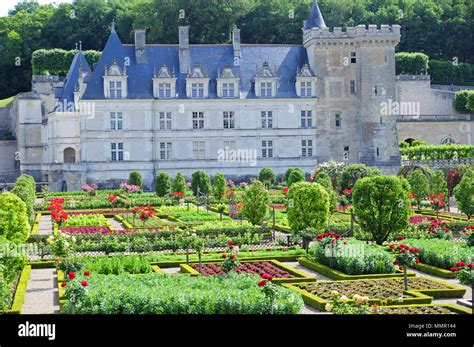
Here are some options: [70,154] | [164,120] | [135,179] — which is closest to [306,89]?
[164,120]

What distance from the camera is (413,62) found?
69.6 metres

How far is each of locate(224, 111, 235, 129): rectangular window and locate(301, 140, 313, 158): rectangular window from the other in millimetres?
4357

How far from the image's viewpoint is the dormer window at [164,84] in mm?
49562

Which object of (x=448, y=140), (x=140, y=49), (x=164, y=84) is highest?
(x=140, y=49)

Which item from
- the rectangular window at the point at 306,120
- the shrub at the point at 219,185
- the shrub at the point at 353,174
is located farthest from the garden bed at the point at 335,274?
the rectangular window at the point at 306,120

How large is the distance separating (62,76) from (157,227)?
45.3m

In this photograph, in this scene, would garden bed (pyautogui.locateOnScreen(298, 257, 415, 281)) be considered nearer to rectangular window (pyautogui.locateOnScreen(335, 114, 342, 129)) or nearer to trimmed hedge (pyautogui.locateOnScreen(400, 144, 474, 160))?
rectangular window (pyautogui.locateOnScreen(335, 114, 342, 129))

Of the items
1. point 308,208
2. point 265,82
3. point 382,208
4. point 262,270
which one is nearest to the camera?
point 262,270

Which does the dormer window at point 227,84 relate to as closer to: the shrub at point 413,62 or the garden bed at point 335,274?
the shrub at point 413,62

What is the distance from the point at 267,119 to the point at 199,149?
444 cm

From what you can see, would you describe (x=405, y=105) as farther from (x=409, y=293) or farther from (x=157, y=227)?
(x=409, y=293)

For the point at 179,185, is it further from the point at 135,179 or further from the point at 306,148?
the point at 306,148

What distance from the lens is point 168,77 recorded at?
49.7m
